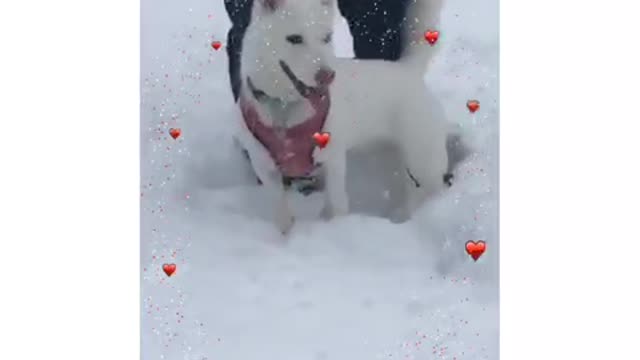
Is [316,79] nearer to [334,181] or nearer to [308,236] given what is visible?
[334,181]

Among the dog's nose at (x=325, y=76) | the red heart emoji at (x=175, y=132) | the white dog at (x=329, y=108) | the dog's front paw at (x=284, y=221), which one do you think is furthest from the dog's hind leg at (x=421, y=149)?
the red heart emoji at (x=175, y=132)

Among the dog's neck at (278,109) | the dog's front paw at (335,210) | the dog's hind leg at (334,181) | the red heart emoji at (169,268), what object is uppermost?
the dog's neck at (278,109)

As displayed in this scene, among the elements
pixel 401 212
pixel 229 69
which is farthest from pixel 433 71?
pixel 229 69

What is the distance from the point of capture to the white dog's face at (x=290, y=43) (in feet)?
8.38

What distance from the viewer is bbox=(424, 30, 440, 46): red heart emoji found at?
→ 2578 mm

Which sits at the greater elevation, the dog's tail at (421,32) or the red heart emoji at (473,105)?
the dog's tail at (421,32)

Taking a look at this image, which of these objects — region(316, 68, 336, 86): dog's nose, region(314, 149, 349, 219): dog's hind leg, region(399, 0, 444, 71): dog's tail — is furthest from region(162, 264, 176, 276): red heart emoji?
region(399, 0, 444, 71): dog's tail

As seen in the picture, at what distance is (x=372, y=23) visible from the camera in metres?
2.57

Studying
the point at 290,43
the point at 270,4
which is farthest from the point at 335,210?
the point at 270,4

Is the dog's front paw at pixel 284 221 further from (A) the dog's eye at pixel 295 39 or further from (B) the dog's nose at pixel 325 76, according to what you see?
(A) the dog's eye at pixel 295 39

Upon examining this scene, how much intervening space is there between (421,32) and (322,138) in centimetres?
44

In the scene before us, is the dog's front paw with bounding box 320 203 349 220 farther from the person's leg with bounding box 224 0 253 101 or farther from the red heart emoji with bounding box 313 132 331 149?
the person's leg with bounding box 224 0 253 101

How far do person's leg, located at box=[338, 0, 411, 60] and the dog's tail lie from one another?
1.1 inches

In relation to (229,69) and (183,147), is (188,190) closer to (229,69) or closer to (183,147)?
(183,147)
